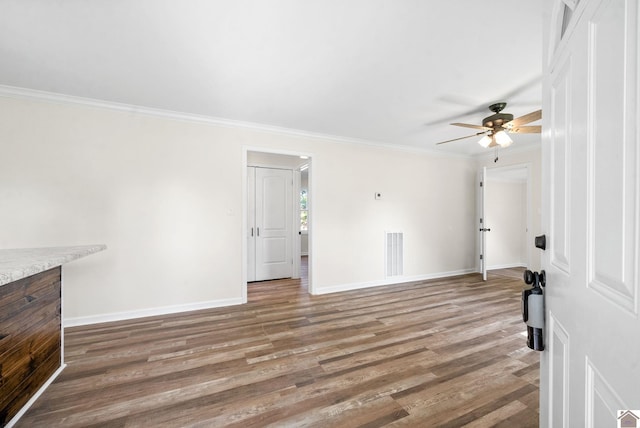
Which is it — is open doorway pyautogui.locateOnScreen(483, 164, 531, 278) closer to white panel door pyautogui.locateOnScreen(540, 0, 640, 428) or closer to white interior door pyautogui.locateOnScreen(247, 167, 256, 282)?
white interior door pyautogui.locateOnScreen(247, 167, 256, 282)

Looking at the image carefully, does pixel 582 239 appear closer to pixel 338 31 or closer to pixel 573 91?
pixel 573 91

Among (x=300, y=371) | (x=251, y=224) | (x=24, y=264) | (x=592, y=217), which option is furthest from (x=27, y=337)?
(x=251, y=224)

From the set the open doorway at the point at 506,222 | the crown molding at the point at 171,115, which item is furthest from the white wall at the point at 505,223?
the crown molding at the point at 171,115

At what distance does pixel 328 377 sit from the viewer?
1974 millimetres

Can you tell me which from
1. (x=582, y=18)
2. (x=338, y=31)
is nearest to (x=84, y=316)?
(x=338, y=31)

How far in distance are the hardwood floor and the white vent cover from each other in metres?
1.38

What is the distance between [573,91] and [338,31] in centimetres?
156

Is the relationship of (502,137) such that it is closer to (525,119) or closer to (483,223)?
(525,119)

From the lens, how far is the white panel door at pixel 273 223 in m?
4.97

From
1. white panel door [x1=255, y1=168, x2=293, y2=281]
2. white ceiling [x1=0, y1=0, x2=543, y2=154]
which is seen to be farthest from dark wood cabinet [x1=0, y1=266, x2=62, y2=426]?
white panel door [x1=255, y1=168, x2=293, y2=281]

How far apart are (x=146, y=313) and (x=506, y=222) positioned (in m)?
7.42

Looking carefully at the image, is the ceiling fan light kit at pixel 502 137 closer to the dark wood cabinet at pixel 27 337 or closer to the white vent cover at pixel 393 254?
the white vent cover at pixel 393 254

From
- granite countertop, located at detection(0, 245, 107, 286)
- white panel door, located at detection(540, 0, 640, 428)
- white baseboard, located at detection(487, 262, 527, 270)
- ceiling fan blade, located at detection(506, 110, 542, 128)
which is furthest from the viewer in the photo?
white baseboard, located at detection(487, 262, 527, 270)

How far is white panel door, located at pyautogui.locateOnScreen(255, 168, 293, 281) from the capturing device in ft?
16.3
